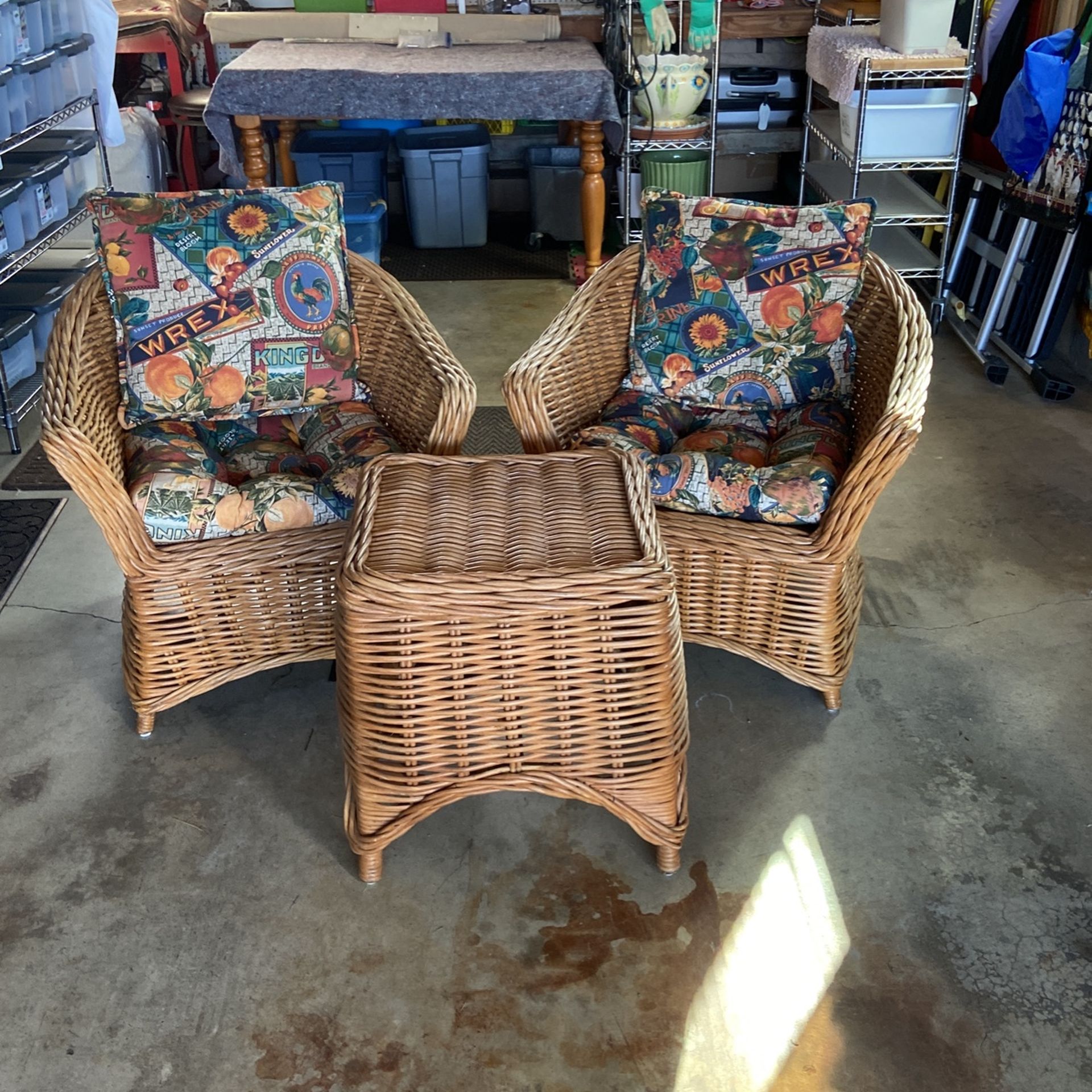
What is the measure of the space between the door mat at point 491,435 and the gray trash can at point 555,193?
154cm

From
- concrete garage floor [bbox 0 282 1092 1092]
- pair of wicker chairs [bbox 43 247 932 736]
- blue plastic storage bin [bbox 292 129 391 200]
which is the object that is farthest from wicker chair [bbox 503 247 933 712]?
blue plastic storage bin [bbox 292 129 391 200]

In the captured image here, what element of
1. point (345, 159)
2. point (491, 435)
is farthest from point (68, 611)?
point (345, 159)

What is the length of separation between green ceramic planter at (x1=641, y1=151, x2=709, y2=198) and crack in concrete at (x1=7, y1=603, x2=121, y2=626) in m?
2.67

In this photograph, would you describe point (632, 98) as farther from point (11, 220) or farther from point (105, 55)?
point (11, 220)

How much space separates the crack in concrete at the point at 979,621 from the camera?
7.77ft

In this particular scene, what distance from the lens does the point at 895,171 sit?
4.15 metres

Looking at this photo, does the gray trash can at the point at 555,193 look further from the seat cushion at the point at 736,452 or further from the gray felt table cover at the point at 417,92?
the seat cushion at the point at 736,452

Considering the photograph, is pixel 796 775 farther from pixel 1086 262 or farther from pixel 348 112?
pixel 348 112

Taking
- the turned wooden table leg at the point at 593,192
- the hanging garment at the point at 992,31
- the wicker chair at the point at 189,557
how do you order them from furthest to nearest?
the turned wooden table leg at the point at 593,192 → the hanging garment at the point at 992,31 → the wicker chair at the point at 189,557

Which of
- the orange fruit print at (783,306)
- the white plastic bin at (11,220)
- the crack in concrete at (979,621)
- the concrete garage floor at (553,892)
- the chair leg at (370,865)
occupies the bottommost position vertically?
the crack in concrete at (979,621)

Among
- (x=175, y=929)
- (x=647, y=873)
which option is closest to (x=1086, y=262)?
(x=647, y=873)

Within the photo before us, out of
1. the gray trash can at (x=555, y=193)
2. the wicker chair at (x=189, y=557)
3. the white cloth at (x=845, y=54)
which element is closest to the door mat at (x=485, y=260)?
the gray trash can at (x=555, y=193)

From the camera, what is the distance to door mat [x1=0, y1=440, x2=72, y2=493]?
299 cm

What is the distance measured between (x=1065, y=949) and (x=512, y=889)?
789mm
